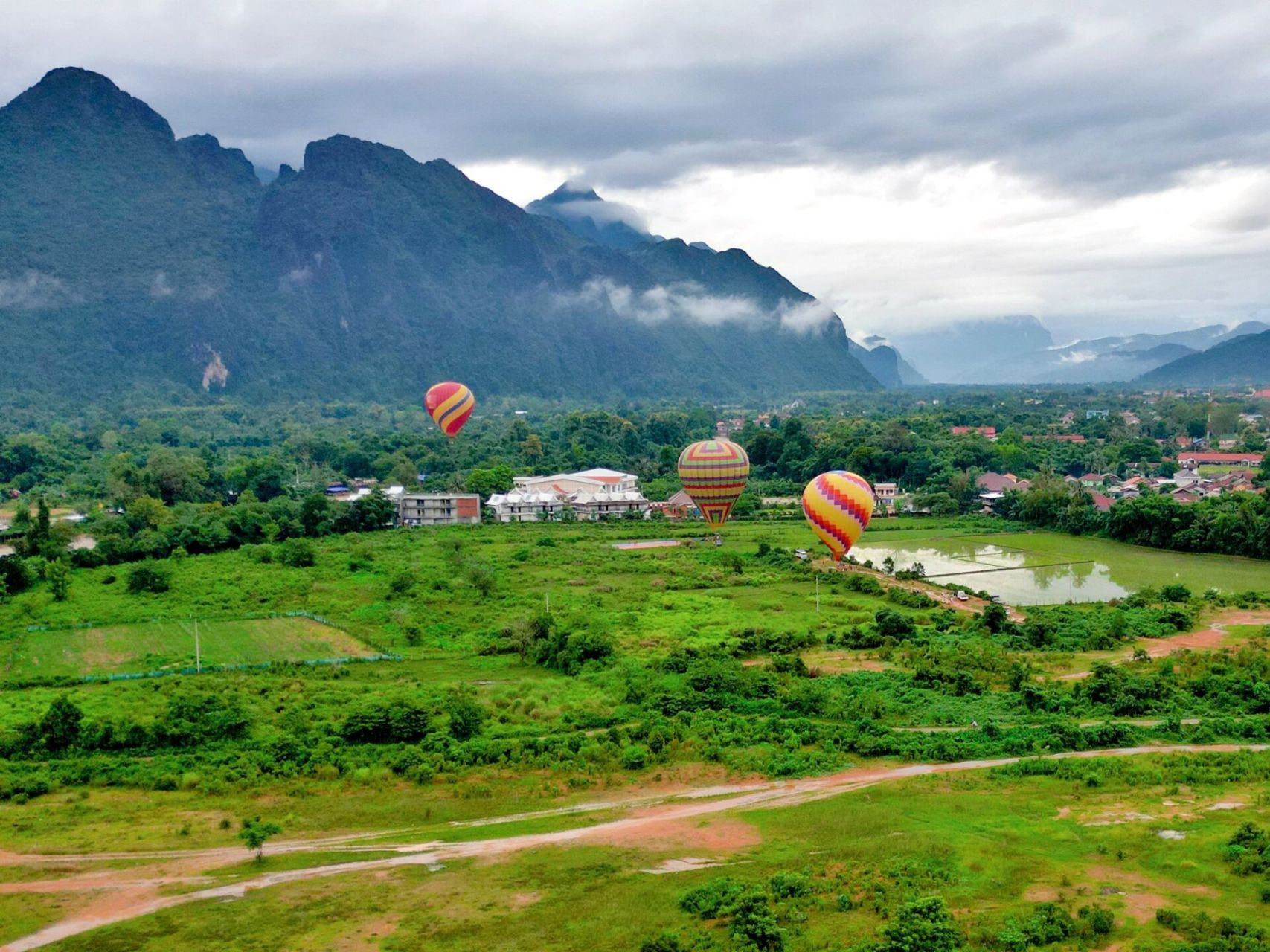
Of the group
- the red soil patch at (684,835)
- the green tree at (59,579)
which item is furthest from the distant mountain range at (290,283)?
the red soil patch at (684,835)

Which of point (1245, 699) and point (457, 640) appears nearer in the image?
point (1245, 699)

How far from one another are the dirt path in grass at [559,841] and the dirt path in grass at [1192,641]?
550 cm

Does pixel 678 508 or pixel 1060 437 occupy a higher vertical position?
pixel 1060 437

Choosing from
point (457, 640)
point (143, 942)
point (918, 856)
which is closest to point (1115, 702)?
point (918, 856)

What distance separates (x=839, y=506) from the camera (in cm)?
3222

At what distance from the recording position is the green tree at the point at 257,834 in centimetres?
1484

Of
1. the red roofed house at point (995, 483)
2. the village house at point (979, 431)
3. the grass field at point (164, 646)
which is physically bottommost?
the grass field at point (164, 646)

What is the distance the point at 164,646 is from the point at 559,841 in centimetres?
1429

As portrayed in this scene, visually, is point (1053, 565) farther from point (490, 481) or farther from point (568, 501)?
point (490, 481)

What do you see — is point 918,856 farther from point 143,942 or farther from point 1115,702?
point 143,942

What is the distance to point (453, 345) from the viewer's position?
147125 millimetres

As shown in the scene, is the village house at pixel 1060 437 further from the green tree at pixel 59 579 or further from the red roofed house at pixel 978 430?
the green tree at pixel 59 579

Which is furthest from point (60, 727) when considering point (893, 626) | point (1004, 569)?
point (1004, 569)

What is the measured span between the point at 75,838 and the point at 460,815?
532 centimetres
